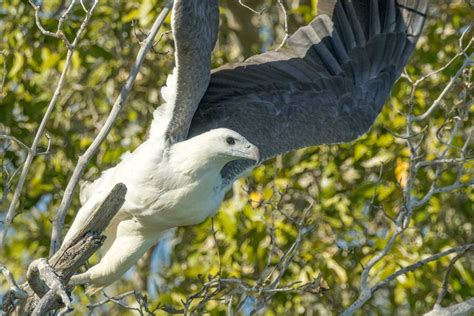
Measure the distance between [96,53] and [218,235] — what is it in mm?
1359

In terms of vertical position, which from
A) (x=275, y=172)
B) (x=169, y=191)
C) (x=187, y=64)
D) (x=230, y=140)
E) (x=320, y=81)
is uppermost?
(x=187, y=64)

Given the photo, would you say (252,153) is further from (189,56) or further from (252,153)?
(189,56)

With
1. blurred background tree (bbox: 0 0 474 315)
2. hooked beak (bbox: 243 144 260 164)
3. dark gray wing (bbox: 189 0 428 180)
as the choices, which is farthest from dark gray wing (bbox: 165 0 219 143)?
blurred background tree (bbox: 0 0 474 315)

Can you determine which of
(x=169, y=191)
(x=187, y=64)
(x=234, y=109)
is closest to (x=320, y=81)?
(x=234, y=109)

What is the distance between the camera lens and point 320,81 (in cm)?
636

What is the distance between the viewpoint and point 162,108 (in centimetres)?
564

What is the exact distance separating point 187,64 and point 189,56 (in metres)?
0.05

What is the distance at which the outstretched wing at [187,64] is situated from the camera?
5148mm

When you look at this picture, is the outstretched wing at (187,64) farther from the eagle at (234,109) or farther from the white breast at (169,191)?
the white breast at (169,191)

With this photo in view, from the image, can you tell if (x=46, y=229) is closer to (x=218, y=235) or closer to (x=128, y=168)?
(x=218, y=235)

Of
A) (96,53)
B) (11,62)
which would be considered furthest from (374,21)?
(11,62)

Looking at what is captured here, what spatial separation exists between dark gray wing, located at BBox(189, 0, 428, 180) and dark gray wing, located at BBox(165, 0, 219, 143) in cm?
25

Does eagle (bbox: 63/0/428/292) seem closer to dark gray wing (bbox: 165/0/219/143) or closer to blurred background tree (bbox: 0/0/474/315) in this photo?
dark gray wing (bbox: 165/0/219/143)

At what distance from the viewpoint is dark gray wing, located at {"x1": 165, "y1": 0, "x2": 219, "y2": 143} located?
514cm
